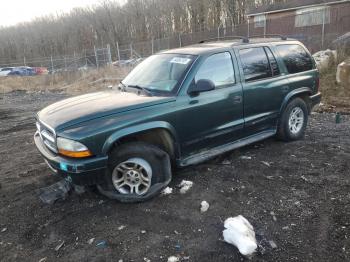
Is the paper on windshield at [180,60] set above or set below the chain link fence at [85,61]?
above

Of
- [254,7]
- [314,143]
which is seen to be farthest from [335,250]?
[254,7]

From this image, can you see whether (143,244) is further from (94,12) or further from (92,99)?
(94,12)

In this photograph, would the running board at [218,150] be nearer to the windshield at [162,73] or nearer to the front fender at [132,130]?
the front fender at [132,130]

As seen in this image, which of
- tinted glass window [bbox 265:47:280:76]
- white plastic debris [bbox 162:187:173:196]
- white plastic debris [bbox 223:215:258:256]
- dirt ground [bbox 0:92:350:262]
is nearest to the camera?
white plastic debris [bbox 223:215:258:256]

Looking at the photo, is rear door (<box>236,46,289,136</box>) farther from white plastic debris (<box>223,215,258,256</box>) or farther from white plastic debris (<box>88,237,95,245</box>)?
white plastic debris (<box>88,237,95,245</box>)

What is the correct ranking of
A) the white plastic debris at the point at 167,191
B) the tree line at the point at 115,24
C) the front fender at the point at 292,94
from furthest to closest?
the tree line at the point at 115,24, the front fender at the point at 292,94, the white plastic debris at the point at 167,191

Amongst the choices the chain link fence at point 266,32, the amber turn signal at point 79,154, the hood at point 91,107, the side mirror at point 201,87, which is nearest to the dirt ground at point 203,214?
the amber turn signal at point 79,154

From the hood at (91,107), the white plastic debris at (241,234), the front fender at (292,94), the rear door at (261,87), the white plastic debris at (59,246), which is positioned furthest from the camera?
the front fender at (292,94)

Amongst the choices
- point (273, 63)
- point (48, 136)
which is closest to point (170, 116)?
point (48, 136)

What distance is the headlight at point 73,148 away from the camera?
3.46 meters

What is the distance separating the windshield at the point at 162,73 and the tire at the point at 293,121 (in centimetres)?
210

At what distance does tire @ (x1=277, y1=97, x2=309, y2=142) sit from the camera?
553cm

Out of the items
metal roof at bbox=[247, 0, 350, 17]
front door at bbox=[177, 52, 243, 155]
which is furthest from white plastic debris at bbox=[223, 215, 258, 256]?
metal roof at bbox=[247, 0, 350, 17]

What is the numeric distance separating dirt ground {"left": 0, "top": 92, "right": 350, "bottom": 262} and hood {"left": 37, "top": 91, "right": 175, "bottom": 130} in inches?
41.0
